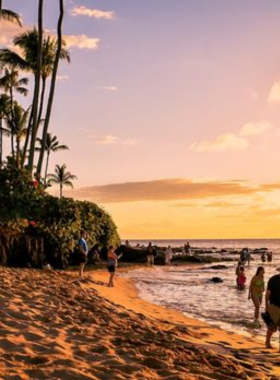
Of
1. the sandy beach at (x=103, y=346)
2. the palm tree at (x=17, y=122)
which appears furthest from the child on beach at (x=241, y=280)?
the palm tree at (x=17, y=122)

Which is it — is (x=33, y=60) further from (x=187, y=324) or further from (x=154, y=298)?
(x=187, y=324)

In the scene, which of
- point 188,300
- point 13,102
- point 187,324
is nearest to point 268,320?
point 187,324

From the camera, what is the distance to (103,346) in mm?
7738

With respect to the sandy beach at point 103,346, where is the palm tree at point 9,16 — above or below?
above

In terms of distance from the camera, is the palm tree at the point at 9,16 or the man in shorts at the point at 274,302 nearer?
the man in shorts at the point at 274,302

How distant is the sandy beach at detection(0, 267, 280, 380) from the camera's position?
21.8 ft

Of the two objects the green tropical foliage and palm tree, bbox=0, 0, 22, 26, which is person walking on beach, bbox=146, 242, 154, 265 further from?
palm tree, bbox=0, 0, 22, 26

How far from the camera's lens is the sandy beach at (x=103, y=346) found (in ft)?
21.8

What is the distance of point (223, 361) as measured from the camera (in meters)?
7.88

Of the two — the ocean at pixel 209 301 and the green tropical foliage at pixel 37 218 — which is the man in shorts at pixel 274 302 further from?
the green tropical foliage at pixel 37 218

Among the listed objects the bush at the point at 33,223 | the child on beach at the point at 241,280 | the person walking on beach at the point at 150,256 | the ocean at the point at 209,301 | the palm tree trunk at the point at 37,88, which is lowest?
the ocean at the point at 209,301

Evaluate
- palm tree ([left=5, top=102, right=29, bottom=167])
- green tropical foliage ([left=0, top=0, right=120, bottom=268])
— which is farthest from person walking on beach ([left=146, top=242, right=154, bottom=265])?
palm tree ([left=5, top=102, right=29, bottom=167])

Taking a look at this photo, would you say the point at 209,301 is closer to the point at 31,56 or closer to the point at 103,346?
the point at 103,346

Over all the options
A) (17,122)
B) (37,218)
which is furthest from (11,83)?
(37,218)
